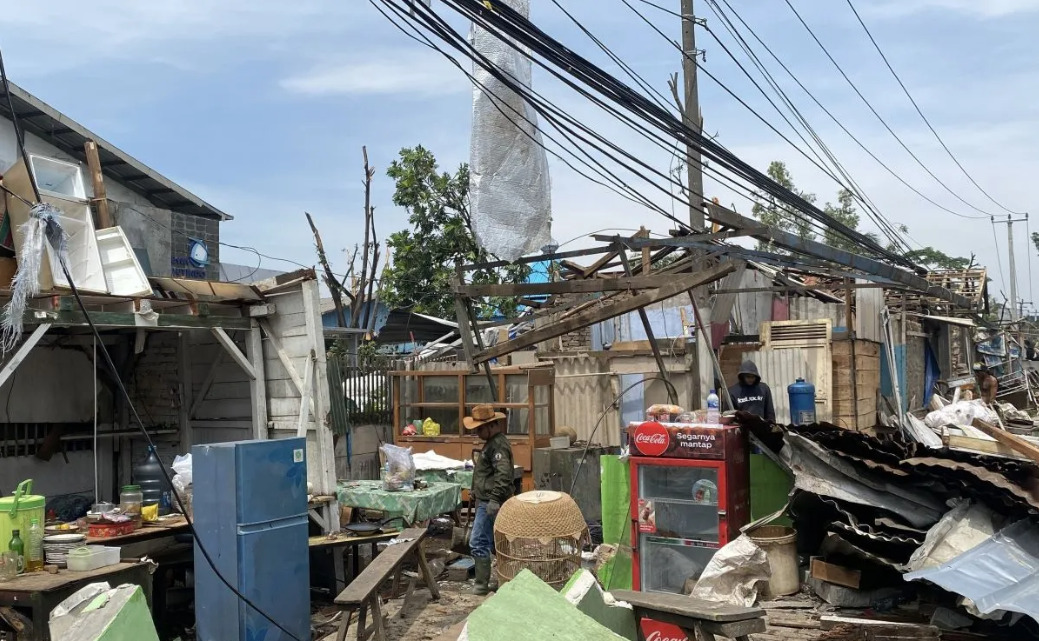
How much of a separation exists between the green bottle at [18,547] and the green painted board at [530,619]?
4.65 m

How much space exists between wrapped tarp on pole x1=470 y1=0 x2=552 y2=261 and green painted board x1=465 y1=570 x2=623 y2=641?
20.7 feet

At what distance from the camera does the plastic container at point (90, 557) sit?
6.82 metres

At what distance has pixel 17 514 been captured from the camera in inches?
272

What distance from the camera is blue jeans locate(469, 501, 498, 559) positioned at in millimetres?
9227

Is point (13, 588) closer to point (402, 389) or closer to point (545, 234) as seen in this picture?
point (545, 234)

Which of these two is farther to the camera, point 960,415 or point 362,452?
point 960,415

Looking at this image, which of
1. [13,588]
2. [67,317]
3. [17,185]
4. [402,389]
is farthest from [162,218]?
[13,588]

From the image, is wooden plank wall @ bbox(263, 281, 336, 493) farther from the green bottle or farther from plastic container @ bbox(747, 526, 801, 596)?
plastic container @ bbox(747, 526, 801, 596)

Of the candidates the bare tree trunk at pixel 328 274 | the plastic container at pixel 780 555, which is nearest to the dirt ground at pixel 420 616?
the plastic container at pixel 780 555

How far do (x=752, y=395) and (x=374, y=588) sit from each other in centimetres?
514

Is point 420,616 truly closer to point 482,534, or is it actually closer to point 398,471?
point 482,534

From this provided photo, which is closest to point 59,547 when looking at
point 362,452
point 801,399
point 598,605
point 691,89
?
point 598,605

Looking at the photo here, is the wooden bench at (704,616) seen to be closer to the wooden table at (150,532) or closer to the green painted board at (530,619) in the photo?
the green painted board at (530,619)

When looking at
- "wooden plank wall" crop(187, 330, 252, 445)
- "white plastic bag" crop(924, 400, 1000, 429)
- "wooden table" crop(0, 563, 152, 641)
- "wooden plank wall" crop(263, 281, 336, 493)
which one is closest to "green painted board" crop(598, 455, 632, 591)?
"wooden plank wall" crop(263, 281, 336, 493)
